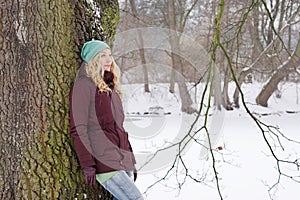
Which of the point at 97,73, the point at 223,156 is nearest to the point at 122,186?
the point at 97,73

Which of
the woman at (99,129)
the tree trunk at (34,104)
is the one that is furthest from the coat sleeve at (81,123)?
the tree trunk at (34,104)

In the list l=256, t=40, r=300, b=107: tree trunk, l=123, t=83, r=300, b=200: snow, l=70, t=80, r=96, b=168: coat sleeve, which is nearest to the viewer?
l=70, t=80, r=96, b=168: coat sleeve

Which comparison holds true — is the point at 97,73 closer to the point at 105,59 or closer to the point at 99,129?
the point at 105,59

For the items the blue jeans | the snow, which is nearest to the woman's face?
the blue jeans

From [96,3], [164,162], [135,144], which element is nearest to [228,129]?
[135,144]

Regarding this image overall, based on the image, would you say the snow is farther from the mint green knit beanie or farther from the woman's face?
the mint green knit beanie

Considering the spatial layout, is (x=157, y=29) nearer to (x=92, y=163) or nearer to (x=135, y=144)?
(x=135, y=144)

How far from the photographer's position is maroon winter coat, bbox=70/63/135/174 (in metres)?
2.30

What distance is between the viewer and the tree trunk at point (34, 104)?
7.72 feet

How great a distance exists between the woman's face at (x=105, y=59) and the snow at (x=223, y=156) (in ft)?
3.59

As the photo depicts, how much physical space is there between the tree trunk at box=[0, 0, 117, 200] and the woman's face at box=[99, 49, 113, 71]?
0.24 metres

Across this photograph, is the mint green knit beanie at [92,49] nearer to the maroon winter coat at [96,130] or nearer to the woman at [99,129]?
the woman at [99,129]

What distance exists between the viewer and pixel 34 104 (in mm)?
2375

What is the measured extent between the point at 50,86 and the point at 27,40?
30 cm
